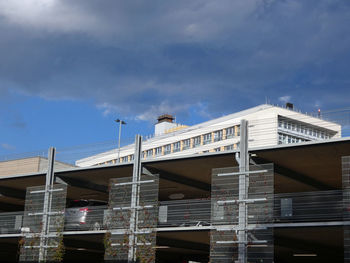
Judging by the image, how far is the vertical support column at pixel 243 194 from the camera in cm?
1839

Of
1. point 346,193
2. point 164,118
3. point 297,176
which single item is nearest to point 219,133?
point 164,118

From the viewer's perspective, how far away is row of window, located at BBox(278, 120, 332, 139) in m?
77.5

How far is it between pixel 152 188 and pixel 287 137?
58.8 metres

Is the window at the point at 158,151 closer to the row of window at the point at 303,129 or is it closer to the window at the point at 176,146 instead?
the window at the point at 176,146

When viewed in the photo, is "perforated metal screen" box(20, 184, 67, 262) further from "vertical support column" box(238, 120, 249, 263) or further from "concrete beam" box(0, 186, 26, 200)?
"vertical support column" box(238, 120, 249, 263)

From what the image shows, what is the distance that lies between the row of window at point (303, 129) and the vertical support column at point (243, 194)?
57598mm

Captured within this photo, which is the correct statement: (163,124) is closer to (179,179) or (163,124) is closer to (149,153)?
(149,153)

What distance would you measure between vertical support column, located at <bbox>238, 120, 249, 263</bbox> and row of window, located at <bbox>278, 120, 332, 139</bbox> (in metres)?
57.6

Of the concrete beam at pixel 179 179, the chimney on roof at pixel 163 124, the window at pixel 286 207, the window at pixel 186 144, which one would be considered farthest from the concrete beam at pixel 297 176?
the chimney on roof at pixel 163 124

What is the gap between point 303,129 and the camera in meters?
82.5

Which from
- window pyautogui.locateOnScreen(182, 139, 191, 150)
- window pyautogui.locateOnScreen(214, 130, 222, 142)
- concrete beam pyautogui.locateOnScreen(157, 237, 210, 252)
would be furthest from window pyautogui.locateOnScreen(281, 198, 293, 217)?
window pyautogui.locateOnScreen(182, 139, 191, 150)

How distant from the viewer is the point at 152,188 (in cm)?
2095

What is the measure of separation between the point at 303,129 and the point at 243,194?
65594 mm

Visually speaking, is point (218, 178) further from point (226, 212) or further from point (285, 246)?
point (285, 246)
